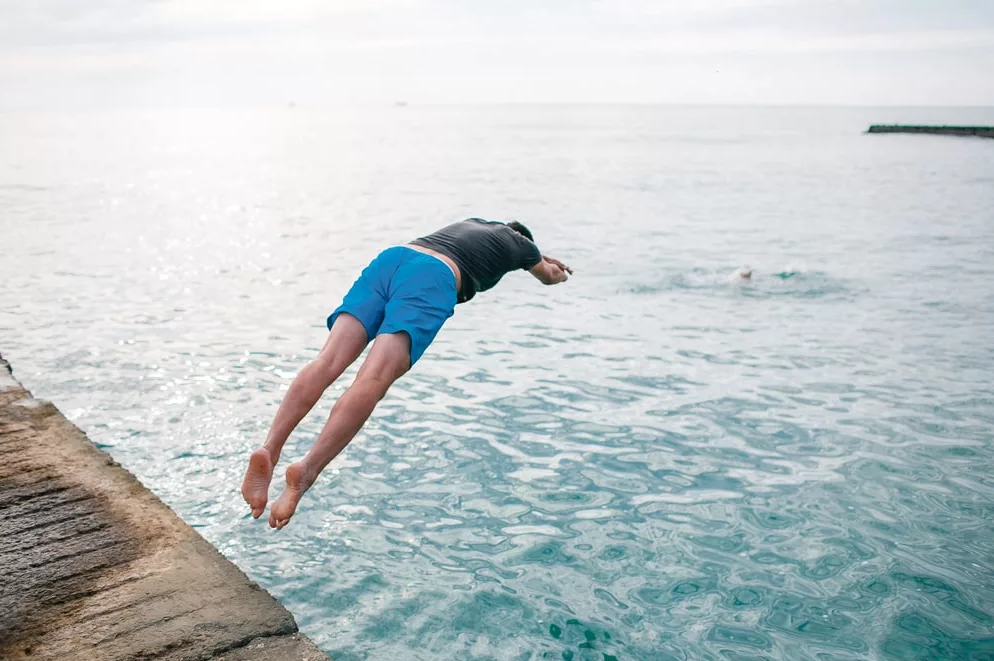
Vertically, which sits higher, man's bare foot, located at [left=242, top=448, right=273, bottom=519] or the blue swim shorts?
the blue swim shorts

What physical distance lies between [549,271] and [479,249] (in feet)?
3.38

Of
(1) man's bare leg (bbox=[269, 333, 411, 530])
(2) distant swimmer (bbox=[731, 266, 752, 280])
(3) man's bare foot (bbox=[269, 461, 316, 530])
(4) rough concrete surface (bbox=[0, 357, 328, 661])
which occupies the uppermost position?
(1) man's bare leg (bbox=[269, 333, 411, 530])

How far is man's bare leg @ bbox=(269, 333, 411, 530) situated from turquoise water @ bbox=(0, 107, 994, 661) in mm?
1996

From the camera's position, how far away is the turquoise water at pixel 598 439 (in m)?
6.86

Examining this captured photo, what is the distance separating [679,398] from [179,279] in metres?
14.3

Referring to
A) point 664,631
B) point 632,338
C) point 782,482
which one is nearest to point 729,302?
point 632,338

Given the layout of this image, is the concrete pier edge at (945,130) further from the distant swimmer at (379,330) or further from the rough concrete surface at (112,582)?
the rough concrete surface at (112,582)

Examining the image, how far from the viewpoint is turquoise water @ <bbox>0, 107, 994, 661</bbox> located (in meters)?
6.86

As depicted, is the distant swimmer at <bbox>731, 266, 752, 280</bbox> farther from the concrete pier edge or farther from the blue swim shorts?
the concrete pier edge

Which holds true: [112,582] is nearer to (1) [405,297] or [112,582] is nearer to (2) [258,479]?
(2) [258,479]

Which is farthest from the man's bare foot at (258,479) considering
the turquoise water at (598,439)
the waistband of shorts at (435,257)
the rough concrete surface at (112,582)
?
the turquoise water at (598,439)

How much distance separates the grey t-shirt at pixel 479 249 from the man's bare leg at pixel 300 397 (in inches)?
32.6

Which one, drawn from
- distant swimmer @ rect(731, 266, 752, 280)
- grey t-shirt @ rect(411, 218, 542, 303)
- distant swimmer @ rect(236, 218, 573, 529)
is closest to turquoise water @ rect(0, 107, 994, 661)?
distant swimmer @ rect(731, 266, 752, 280)

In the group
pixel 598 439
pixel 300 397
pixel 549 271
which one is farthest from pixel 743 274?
pixel 300 397
